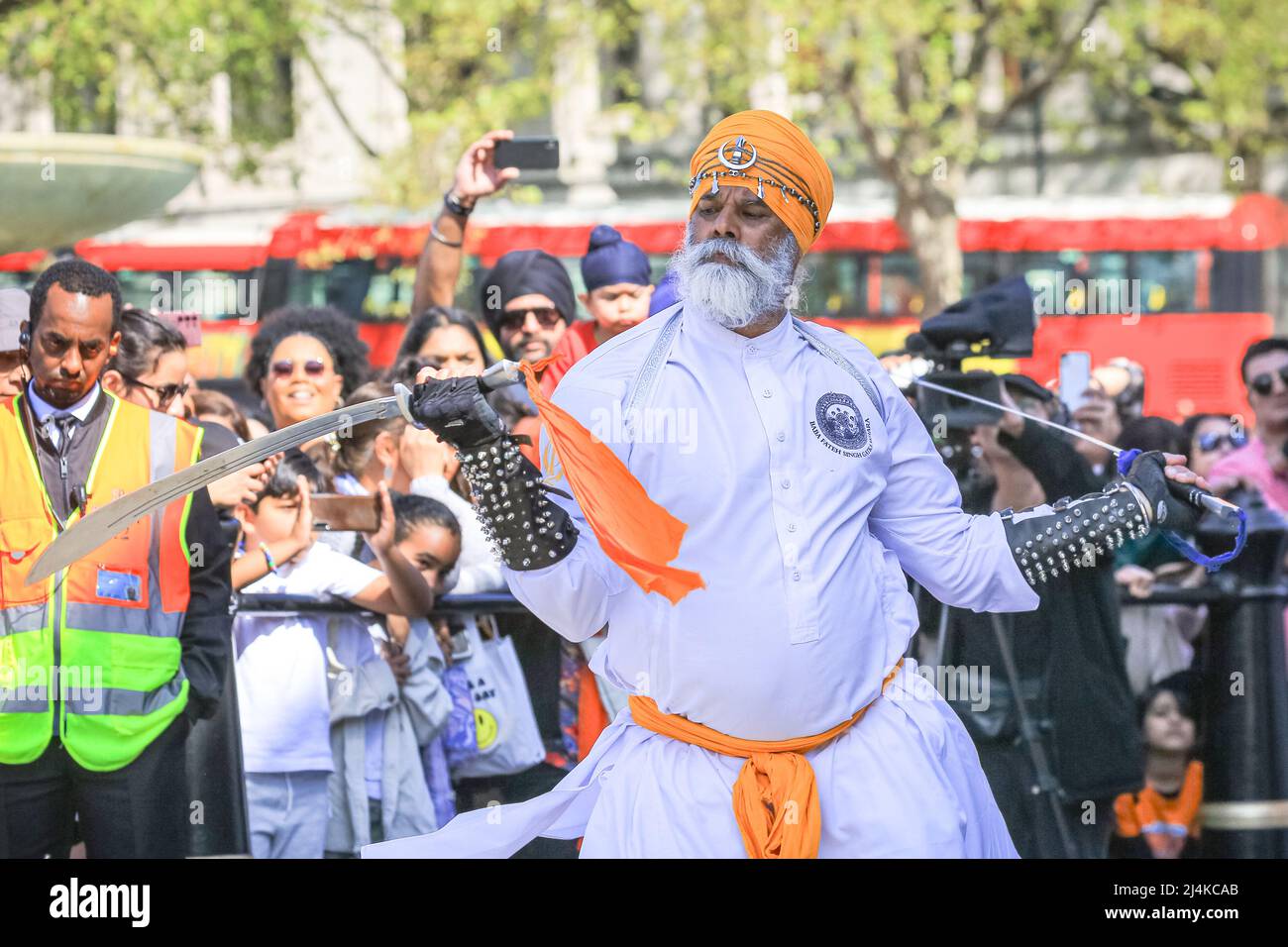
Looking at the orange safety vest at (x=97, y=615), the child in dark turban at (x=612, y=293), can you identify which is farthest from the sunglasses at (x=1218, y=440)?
the orange safety vest at (x=97, y=615)

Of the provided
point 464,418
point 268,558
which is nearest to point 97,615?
point 268,558

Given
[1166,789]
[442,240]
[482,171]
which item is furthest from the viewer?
[442,240]

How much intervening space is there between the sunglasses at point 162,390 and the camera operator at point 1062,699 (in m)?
2.52

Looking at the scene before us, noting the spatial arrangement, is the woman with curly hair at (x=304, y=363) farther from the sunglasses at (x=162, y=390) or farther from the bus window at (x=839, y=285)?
the bus window at (x=839, y=285)

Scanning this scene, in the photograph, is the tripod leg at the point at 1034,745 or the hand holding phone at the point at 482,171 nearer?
the tripod leg at the point at 1034,745

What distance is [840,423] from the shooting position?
335 cm

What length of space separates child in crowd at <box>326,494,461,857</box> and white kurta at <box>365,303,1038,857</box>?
1392 mm

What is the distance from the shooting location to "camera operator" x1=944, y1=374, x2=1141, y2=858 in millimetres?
5043

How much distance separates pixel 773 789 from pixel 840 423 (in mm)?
738

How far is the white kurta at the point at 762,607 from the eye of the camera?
10.5ft

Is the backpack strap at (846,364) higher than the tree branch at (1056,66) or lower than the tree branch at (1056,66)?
lower

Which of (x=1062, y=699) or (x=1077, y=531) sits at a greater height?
(x=1077, y=531)

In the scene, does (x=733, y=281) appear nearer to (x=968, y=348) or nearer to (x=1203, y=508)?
A: (x=1203, y=508)

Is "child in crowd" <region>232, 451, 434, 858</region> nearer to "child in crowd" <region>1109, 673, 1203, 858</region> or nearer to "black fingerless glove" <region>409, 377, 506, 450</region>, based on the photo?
"black fingerless glove" <region>409, 377, 506, 450</region>
